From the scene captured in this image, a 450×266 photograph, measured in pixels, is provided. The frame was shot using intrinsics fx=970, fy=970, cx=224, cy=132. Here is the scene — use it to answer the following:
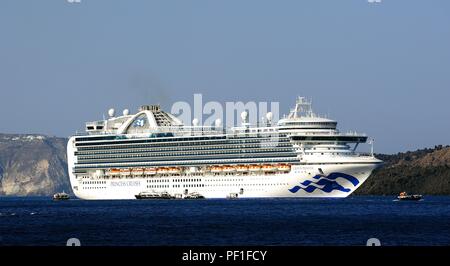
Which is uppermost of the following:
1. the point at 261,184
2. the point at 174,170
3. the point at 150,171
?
the point at 174,170

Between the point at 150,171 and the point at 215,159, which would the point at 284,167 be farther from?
the point at 150,171

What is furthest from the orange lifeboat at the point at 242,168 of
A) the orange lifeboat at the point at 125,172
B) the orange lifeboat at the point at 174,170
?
the orange lifeboat at the point at 125,172

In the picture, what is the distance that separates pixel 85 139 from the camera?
135 m

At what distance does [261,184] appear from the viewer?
113062mm

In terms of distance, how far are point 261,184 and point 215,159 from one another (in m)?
8.24

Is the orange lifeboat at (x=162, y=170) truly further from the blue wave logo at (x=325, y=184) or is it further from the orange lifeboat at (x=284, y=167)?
the blue wave logo at (x=325, y=184)

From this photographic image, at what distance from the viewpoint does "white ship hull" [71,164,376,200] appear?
10938 cm

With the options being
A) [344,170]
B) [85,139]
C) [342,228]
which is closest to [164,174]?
[85,139]

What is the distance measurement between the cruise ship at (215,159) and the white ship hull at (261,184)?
0.11 meters

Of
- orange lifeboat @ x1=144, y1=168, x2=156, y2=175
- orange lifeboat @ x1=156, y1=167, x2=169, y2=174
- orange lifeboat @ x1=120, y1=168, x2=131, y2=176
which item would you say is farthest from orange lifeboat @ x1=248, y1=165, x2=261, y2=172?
orange lifeboat @ x1=120, y1=168, x2=131, y2=176

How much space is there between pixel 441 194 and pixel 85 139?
272 feet

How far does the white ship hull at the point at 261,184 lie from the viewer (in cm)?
10938

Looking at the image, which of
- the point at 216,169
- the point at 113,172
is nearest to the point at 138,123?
the point at 113,172

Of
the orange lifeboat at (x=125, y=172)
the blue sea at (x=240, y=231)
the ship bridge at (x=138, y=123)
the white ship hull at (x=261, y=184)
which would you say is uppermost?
the ship bridge at (x=138, y=123)
